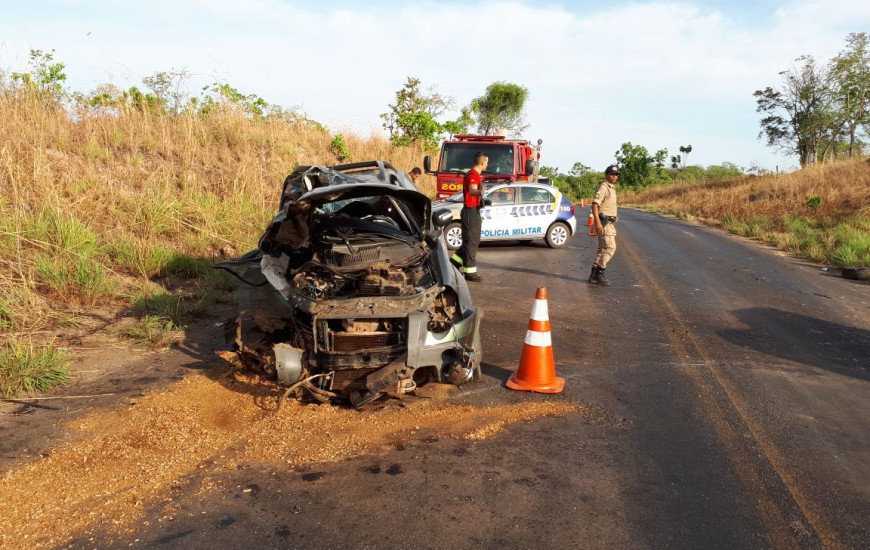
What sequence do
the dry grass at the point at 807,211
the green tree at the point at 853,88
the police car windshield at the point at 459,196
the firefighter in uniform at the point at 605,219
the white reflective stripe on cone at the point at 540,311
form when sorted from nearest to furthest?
the white reflective stripe on cone at the point at 540,311
the firefighter in uniform at the point at 605,219
the police car windshield at the point at 459,196
the dry grass at the point at 807,211
the green tree at the point at 853,88

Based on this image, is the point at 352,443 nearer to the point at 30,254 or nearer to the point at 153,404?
the point at 153,404

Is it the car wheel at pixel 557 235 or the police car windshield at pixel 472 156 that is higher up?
the police car windshield at pixel 472 156

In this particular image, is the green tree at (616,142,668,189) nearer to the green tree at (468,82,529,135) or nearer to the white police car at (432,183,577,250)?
the green tree at (468,82,529,135)

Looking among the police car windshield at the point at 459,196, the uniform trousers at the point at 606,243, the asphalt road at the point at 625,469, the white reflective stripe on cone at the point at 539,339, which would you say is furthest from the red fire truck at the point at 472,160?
the white reflective stripe on cone at the point at 539,339

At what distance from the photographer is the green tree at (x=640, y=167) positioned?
6056cm

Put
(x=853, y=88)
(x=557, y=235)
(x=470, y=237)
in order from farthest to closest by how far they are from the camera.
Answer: (x=853, y=88) → (x=557, y=235) → (x=470, y=237)

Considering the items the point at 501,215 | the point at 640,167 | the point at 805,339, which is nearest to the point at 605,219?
the point at 805,339

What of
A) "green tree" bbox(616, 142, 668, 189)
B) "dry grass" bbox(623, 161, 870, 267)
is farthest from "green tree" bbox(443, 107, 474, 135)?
"green tree" bbox(616, 142, 668, 189)

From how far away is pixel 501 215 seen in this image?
604 inches

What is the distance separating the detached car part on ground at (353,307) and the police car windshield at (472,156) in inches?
428

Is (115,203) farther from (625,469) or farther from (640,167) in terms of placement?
(640,167)

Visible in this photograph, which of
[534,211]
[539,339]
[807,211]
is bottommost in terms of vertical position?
[539,339]

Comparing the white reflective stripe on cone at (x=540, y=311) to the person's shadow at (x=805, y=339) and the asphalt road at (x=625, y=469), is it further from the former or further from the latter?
the person's shadow at (x=805, y=339)

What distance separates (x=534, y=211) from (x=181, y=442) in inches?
478
